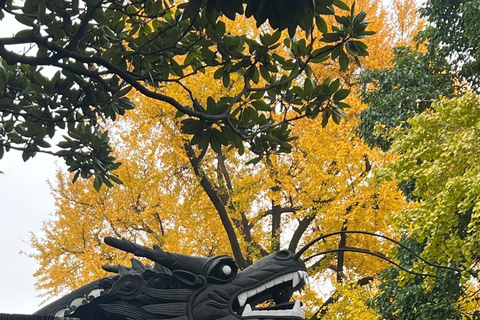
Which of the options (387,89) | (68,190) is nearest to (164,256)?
(387,89)

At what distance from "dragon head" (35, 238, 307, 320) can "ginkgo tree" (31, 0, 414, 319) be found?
268 inches

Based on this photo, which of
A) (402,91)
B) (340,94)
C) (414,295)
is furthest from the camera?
(402,91)

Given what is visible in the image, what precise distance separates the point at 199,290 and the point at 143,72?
144 centimetres

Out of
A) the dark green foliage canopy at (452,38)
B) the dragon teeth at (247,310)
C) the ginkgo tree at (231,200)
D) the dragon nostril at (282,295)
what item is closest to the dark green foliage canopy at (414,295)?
the ginkgo tree at (231,200)

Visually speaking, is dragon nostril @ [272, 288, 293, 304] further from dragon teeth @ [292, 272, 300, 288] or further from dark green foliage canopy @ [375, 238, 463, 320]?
dark green foliage canopy @ [375, 238, 463, 320]

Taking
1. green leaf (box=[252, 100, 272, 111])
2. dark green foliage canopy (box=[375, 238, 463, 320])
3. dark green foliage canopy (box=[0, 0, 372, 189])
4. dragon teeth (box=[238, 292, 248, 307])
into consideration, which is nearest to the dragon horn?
dragon teeth (box=[238, 292, 248, 307])

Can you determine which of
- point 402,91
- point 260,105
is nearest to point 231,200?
point 402,91

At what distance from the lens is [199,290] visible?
8.74ft

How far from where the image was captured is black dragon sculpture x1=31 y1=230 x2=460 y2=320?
8.55ft

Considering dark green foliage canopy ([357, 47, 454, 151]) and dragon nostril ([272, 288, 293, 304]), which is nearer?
dragon nostril ([272, 288, 293, 304])

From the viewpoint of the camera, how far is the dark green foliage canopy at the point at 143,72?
2.87m

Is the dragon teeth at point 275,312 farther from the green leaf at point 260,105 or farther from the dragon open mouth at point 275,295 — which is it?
the green leaf at point 260,105

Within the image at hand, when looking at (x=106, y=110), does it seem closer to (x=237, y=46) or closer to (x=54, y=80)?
(x=54, y=80)

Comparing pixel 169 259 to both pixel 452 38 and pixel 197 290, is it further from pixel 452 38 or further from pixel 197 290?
pixel 452 38
